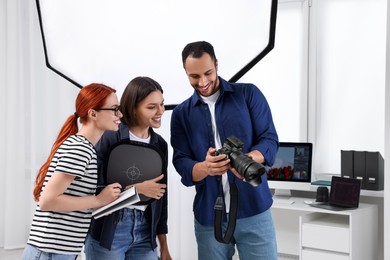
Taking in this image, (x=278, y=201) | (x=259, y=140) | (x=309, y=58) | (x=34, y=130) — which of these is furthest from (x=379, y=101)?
(x=34, y=130)

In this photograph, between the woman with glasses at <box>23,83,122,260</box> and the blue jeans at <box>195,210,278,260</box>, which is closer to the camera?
the woman with glasses at <box>23,83,122,260</box>

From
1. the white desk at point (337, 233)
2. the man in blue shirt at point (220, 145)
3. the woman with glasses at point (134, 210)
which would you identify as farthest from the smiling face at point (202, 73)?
the white desk at point (337, 233)

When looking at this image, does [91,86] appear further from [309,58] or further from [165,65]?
[309,58]

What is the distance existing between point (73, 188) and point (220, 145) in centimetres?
47

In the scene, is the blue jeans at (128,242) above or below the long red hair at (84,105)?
below

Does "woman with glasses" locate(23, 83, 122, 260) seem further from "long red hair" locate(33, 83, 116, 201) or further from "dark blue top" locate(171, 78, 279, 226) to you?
"dark blue top" locate(171, 78, 279, 226)

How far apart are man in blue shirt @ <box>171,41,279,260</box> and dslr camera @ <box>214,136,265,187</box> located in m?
0.15

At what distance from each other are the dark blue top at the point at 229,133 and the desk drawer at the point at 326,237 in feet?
4.68

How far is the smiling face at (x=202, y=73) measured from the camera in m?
1.47

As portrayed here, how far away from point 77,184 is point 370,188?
2208 millimetres

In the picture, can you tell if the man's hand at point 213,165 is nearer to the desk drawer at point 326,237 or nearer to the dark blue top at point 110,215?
the dark blue top at point 110,215

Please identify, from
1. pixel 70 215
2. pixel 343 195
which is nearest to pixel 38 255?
pixel 70 215

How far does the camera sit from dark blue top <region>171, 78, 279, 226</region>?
1.56 m

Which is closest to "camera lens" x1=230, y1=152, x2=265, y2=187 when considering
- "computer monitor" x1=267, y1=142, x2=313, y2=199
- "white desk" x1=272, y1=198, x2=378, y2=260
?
"white desk" x1=272, y1=198, x2=378, y2=260
